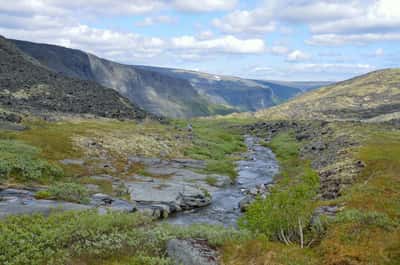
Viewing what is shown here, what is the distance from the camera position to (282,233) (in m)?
23.5

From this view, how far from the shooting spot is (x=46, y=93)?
384 feet

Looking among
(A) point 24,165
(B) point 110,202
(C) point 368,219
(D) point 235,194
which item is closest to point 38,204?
(B) point 110,202

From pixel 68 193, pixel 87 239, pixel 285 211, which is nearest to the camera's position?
pixel 87 239

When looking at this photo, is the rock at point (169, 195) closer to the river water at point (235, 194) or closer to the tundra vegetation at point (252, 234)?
the river water at point (235, 194)

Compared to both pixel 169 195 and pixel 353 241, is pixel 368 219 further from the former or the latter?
pixel 169 195

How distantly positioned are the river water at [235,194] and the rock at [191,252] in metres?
16.5

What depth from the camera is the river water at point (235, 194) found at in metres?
38.9

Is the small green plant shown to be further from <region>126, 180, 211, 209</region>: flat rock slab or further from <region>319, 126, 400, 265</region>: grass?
<region>319, 126, 400, 265</region>: grass

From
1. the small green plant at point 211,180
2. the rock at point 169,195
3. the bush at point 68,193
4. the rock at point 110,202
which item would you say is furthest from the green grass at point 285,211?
the small green plant at point 211,180

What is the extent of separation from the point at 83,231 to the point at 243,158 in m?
65.9

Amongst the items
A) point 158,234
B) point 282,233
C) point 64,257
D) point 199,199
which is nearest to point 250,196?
point 199,199

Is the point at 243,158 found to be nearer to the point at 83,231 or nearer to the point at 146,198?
the point at 146,198

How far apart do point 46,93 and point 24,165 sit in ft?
259

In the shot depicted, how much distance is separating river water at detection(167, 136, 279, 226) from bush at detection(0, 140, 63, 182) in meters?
16.4
